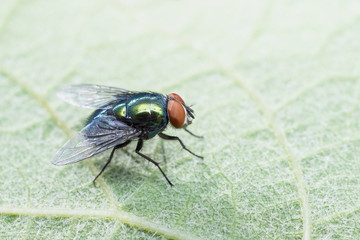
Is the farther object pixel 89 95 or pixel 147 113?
pixel 89 95

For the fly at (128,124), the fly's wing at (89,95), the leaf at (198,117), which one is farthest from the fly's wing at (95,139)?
the fly's wing at (89,95)

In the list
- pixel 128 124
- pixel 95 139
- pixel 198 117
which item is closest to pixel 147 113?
pixel 128 124

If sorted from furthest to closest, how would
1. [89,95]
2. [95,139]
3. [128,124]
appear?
[89,95]
[128,124]
[95,139]

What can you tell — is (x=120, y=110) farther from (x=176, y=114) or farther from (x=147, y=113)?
(x=176, y=114)

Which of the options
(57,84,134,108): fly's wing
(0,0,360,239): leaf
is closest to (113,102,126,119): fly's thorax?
(57,84,134,108): fly's wing

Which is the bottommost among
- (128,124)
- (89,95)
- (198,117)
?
(198,117)

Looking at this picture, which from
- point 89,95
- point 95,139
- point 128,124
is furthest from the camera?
point 89,95

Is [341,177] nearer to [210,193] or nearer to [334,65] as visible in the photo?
[210,193]

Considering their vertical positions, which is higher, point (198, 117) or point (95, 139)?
point (95, 139)
